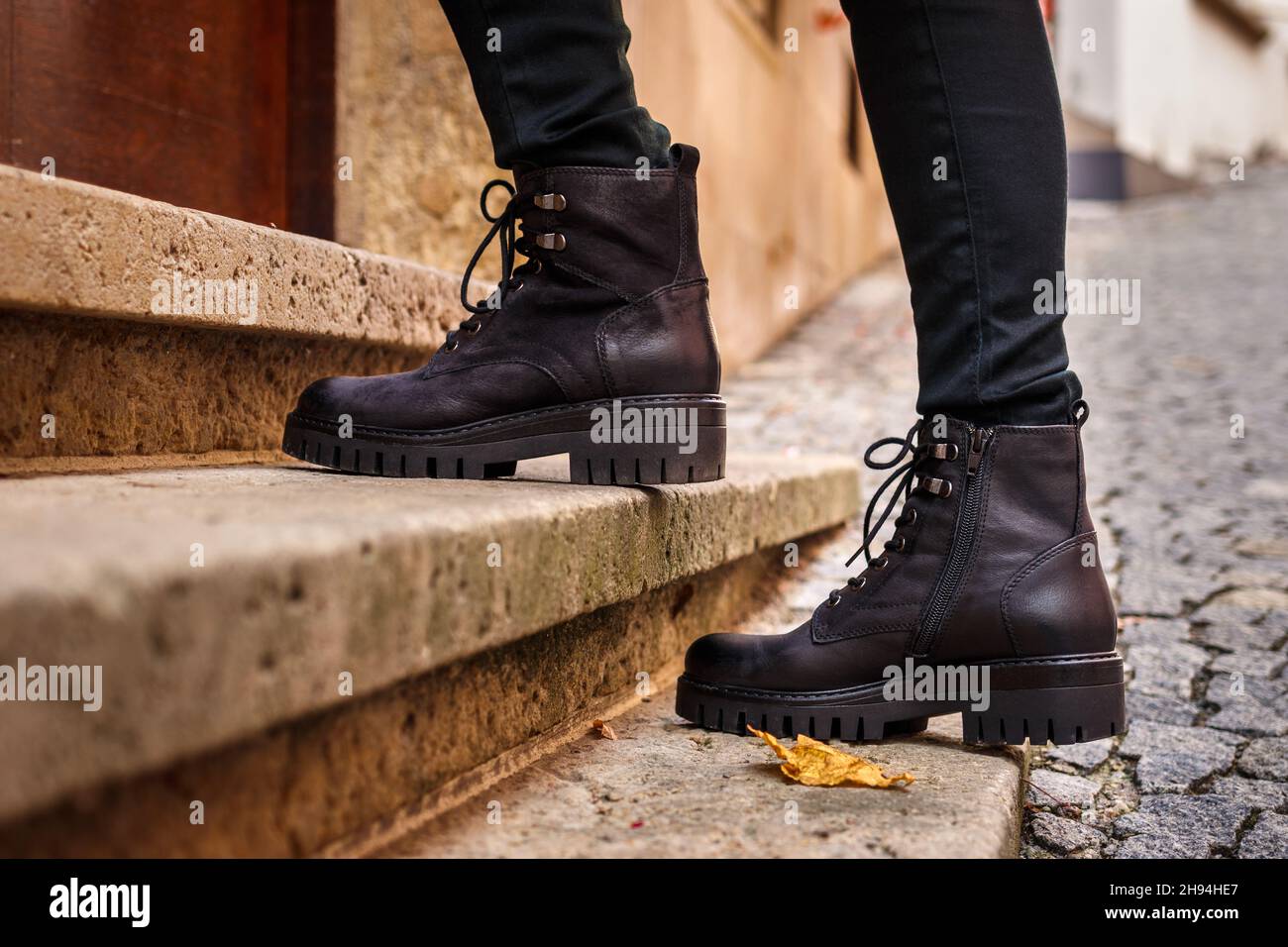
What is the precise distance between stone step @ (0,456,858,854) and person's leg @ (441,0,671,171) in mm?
454

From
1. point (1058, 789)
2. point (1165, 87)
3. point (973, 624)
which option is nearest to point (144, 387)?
point (973, 624)

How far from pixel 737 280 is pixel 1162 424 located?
226 centimetres

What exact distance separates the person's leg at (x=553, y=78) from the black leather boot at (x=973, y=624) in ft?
1.87

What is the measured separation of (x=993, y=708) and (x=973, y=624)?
11 centimetres

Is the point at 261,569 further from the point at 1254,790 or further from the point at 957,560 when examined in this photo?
the point at 1254,790

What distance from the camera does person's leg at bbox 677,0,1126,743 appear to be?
135cm

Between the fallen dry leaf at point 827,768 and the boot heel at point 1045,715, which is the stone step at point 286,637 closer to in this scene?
the fallen dry leaf at point 827,768

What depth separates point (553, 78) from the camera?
4.65ft

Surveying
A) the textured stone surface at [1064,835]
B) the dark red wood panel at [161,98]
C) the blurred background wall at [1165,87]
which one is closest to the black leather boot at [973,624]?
the textured stone surface at [1064,835]

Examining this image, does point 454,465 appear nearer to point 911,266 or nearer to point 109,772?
point 911,266

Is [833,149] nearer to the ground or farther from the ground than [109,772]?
farther from the ground
